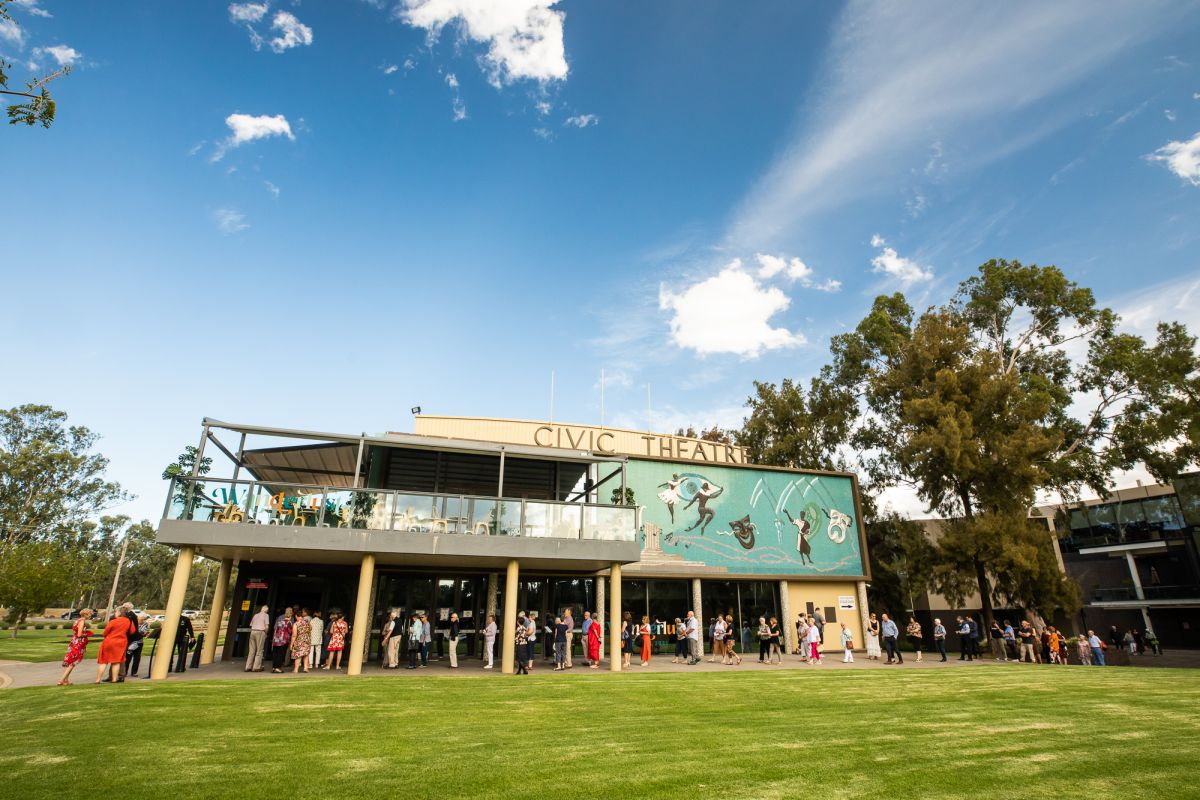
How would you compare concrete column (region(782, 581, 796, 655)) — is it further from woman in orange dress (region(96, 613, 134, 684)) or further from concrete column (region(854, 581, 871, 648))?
woman in orange dress (region(96, 613, 134, 684))

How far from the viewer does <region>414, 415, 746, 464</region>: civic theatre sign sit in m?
28.1

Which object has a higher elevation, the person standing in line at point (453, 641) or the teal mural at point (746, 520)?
the teal mural at point (746, 520)

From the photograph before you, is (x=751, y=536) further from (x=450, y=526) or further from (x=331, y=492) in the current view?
(x=331, y=492)

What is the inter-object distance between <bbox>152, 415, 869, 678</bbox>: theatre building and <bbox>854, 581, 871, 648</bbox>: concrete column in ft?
0.28

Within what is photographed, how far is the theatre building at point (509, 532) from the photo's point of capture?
14891 mm

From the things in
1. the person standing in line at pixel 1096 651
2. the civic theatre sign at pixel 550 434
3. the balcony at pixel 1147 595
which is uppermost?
the civic theatre sign at pixel 550 434

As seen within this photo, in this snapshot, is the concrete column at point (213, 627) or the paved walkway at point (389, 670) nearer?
the paved walkway at point (389, 670)

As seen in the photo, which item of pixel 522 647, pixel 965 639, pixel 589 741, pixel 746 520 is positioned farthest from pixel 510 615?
pixel 965 639

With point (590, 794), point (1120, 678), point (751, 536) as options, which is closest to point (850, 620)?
point (751, 536)

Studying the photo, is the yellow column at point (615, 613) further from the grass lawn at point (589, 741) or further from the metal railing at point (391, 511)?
the grass lawn at point (589, 741)

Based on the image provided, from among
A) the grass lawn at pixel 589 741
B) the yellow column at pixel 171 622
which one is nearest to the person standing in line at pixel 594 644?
the grass lawn at pixel 589 741

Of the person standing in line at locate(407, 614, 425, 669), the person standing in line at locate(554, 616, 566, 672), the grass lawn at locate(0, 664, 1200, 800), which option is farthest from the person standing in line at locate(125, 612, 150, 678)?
the person standing in line at locate(554, 616, 566, 672)

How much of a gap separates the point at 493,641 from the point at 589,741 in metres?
9.68

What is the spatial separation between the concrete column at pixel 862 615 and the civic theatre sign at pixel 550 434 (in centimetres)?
760
